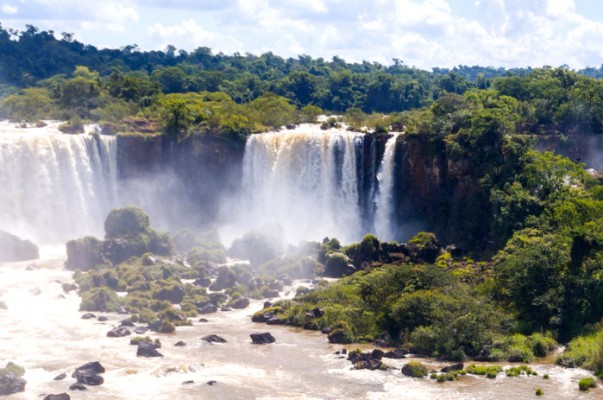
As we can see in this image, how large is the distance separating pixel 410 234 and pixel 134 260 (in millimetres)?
17663

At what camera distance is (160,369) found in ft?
124

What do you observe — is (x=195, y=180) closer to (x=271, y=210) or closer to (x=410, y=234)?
(x=271, y=210)

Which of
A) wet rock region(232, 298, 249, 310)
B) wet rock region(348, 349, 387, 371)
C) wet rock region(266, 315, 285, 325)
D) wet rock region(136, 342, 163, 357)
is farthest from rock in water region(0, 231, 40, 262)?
wet rock region(348, 349, 387, 371)

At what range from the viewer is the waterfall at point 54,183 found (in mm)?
63844

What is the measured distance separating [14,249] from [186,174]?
50.5 ft

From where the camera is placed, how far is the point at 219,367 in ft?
128

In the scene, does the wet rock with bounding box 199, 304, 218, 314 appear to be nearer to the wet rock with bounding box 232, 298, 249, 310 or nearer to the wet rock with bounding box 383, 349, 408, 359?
the wet rock with bounding box 232, 298, 249, 310

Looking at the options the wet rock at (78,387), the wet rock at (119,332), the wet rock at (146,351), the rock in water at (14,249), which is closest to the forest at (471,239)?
the wet rock at (119,332)

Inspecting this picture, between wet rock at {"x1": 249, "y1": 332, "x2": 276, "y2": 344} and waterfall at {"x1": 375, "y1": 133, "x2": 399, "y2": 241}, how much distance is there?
71.8 ft

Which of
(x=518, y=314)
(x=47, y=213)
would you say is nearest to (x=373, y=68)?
(x=47, y=213)

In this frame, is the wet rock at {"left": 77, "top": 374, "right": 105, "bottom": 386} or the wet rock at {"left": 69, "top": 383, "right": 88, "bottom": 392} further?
the wet rock at {"left": 77, "top": 374, "right": 105, "bottom": 386}

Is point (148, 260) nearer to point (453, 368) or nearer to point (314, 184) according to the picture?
point (314, 184)

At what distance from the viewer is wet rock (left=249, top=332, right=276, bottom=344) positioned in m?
42.7

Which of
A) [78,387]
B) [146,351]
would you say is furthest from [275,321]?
[78,387]
